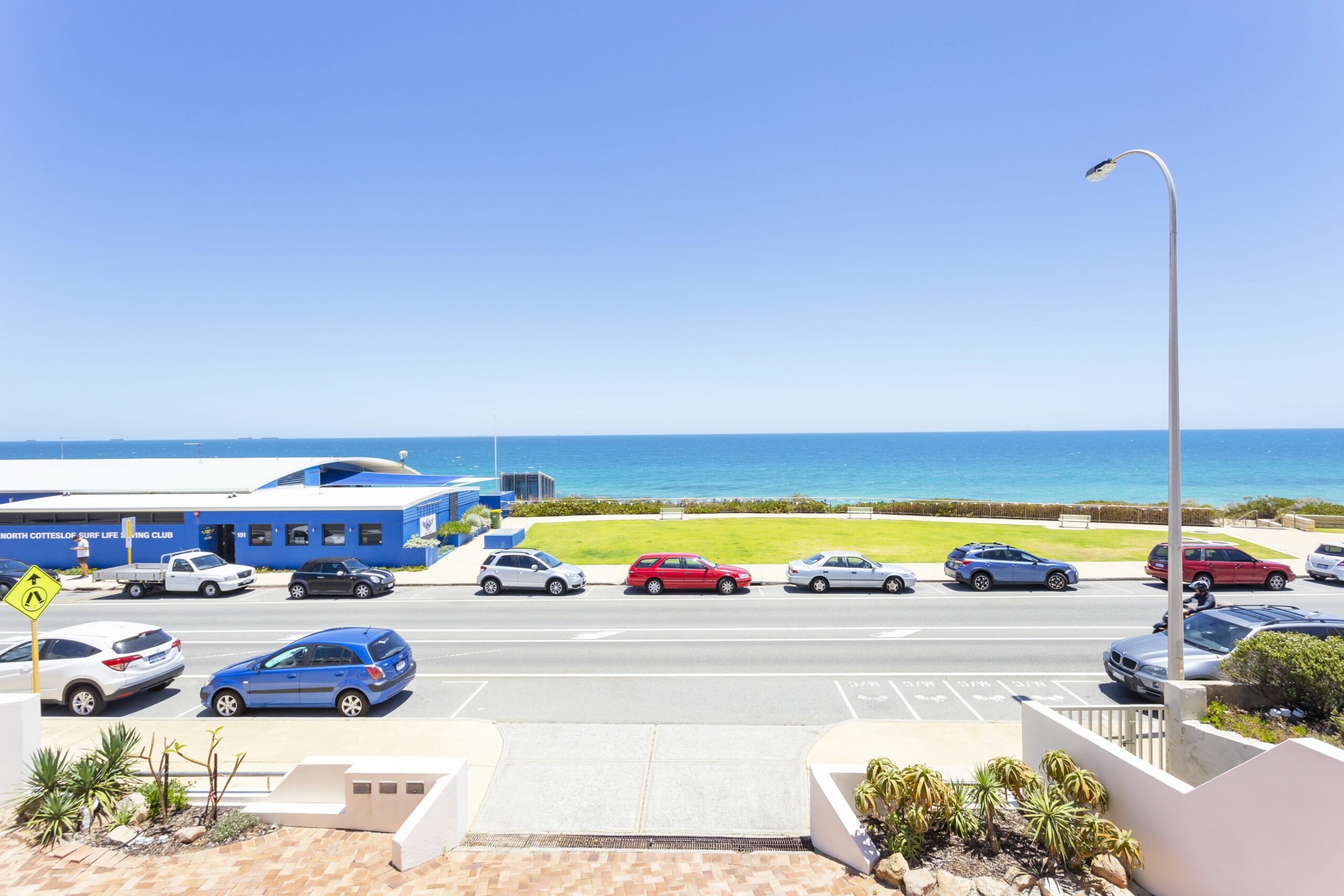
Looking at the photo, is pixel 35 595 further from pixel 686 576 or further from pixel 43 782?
pixel 686 576

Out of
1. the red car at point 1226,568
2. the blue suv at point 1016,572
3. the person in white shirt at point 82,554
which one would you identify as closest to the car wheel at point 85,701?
the person in white shirt at point 82,554

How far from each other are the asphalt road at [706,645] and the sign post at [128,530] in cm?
323

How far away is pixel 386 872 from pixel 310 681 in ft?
22.7

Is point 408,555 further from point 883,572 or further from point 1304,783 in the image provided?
point 1304,783

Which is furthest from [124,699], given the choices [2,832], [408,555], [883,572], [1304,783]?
[883,572]

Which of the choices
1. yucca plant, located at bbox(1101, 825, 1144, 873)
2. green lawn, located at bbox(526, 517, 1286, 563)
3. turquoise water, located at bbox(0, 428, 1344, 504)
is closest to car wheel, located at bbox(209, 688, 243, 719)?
yucca plant, located at bbox(1101, 825, 1144, 873)

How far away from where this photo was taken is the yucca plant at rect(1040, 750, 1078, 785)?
8.32m

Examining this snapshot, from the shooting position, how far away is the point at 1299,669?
8.85 m

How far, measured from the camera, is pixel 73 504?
101 ft

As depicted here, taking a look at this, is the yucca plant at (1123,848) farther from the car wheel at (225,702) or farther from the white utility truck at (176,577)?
the white utility truck at (176,577)

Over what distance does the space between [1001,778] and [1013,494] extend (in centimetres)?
10046

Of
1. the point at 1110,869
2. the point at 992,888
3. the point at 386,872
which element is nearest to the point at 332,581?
the point at 386,872

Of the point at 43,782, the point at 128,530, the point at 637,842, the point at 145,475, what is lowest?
the point at 637,842

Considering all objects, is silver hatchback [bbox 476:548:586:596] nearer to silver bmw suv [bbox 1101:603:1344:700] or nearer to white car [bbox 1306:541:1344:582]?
silver bmw suv [bbox 1101:603:1344:700]
